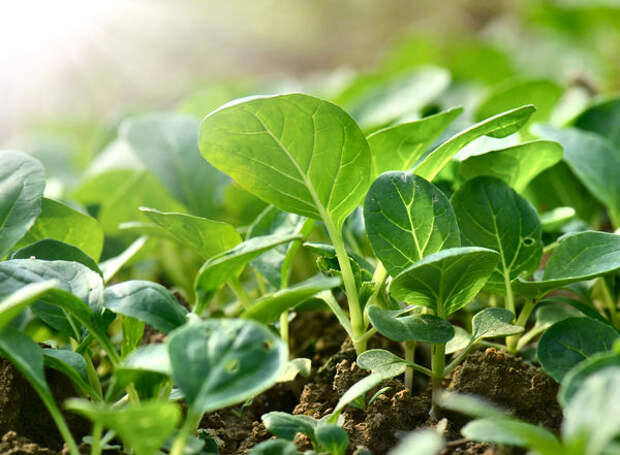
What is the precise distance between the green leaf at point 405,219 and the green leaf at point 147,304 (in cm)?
17

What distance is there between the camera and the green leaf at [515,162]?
2.05ft

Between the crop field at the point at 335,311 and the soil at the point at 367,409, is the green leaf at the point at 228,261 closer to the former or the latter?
the crop field at the point at 335,311

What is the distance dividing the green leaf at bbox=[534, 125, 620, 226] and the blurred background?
85 cm

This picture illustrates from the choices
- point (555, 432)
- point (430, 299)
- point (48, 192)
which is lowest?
point (555, 432)

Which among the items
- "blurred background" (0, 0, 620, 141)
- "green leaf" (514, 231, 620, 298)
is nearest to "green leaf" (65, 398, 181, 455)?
"green leaf" (514, 231, 620, 298)

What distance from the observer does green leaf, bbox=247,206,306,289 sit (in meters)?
0.62

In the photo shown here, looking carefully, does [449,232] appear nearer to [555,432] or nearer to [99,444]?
[555,432]

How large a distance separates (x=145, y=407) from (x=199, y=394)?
0.13 feet

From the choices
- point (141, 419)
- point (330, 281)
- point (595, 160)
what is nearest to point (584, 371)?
point (330, 281)

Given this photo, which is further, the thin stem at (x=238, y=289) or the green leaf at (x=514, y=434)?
the thin stem at (x=238, y=289)

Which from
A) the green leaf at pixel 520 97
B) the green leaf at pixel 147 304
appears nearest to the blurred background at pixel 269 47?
the green leaf at pixel 520 97

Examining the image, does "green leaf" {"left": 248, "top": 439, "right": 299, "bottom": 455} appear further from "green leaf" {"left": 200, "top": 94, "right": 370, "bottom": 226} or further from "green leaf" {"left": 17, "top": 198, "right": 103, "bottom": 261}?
"green leaf" {"left": 17, "top": 198, "right": 103, "bottom": 261}

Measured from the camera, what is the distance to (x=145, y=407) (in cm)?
36

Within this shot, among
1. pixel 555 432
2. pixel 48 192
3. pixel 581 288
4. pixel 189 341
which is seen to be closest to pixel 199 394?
pixel 189 341
